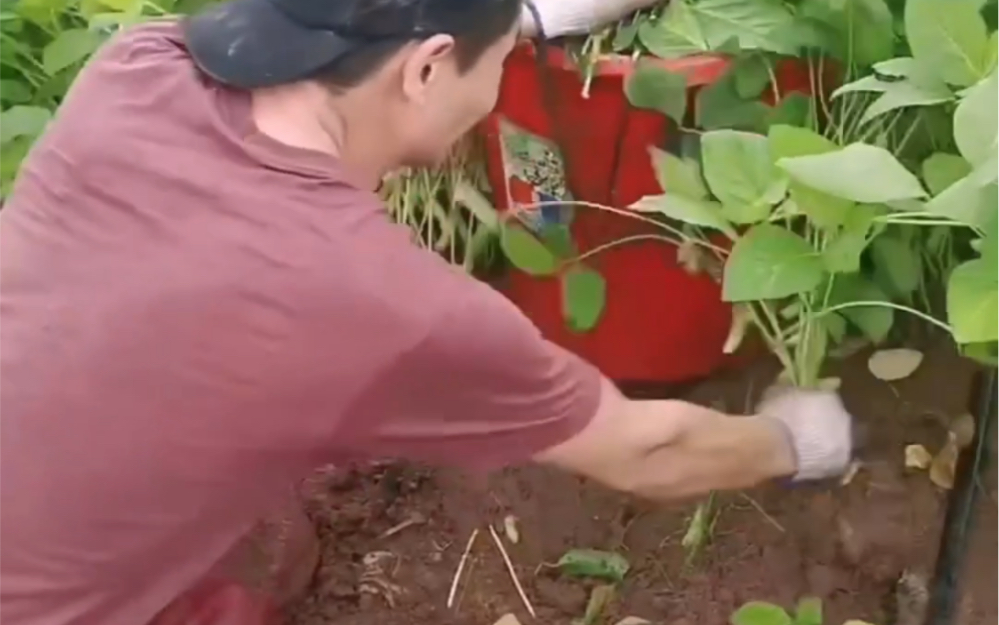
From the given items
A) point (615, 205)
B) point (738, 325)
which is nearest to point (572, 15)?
point (615, 205)

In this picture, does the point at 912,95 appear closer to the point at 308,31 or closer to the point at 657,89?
→ the point at 657,89

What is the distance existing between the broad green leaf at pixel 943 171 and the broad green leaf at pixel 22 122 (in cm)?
81

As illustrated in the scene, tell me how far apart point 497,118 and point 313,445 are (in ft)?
1.71

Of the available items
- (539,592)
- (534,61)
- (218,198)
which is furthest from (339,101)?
(539,592)

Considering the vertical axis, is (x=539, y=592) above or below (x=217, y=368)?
below

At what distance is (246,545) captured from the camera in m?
1.36

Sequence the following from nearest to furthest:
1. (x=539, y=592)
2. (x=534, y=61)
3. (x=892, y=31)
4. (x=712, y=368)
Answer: (x=892, y=31) → (x=534, y=61) → (x=539, y=592) → (x=712, y=368)

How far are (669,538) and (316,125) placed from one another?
67cm

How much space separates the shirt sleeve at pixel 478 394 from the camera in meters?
0.92

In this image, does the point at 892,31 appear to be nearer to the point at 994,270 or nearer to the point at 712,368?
the point at 994,270

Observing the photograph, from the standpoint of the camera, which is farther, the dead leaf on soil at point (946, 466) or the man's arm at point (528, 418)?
the dead leaf on soil at point (946, 466)

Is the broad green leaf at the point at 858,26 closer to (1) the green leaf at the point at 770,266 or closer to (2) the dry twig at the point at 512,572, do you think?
(1) the green leaf at the point at 770,266

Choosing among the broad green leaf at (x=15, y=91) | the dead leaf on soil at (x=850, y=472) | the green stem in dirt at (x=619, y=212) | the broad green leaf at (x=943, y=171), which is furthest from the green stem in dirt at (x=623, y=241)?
the broad green leaf at (x=15, y=91)

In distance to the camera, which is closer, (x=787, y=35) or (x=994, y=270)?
(x=994, y=270)
